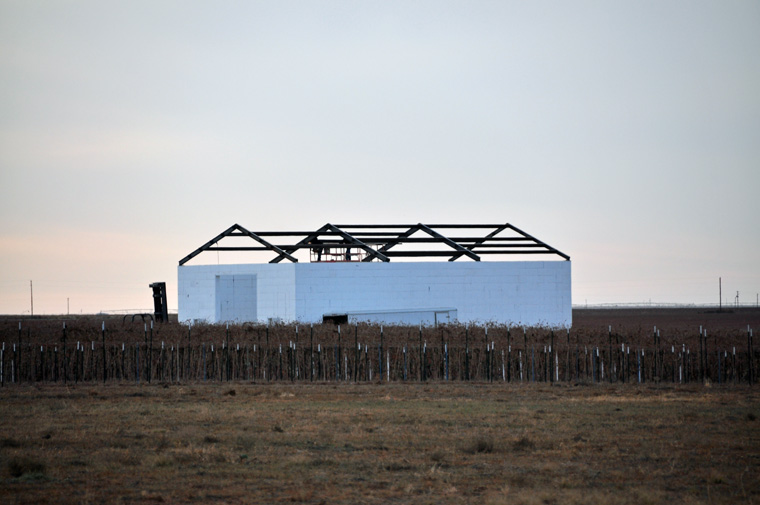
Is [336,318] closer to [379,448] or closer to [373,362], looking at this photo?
[373,362]

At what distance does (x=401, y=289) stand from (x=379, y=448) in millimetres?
29086

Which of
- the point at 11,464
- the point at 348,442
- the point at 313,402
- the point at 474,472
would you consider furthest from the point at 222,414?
the point at 474,472

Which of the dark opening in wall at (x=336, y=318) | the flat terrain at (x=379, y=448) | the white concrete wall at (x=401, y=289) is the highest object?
the white concrete wall at (x=401, y=289)

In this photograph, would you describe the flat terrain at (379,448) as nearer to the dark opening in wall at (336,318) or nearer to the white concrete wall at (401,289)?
the dark opening in wall at (336,318)

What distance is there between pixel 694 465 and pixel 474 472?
3111 mm

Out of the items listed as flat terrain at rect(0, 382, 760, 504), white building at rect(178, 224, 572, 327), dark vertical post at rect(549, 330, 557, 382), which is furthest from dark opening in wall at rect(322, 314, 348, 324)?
flat terrain at rect(0, 382, 760, 504)

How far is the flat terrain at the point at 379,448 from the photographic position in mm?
10906

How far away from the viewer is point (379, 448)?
14117 millimetres

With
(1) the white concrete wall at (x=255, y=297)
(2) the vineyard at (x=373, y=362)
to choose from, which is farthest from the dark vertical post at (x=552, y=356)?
(1) the white concrete wall at (x=255, y=297)

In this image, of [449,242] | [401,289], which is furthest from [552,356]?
[449,242]

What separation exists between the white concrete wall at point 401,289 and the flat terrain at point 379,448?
19040mm

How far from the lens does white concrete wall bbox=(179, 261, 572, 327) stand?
4150cm

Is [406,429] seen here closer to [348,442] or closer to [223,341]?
[348,442]

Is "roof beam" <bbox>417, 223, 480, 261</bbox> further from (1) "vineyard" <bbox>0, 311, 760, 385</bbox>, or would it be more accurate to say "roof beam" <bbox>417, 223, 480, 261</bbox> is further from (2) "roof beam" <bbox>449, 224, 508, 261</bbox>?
(1) "vineyard" <bbox>0, 311, 760, 385</bbox>
